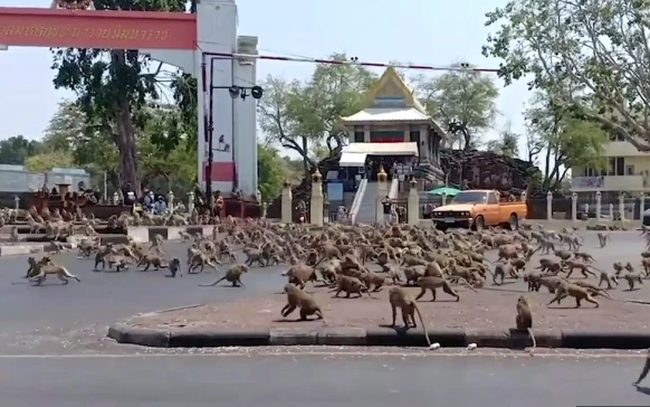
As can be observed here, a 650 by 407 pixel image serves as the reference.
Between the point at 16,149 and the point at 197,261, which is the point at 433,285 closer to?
the point at 197,261

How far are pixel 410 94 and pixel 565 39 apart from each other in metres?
33.5

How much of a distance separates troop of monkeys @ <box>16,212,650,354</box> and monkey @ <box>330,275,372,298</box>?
15 millimetres

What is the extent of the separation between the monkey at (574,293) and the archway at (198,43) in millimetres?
31447

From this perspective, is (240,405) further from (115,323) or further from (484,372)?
(115,323)

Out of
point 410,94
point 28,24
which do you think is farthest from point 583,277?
point 410,94

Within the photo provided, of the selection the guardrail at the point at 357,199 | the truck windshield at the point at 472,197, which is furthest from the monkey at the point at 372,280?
the guardrail at the point at 357,199

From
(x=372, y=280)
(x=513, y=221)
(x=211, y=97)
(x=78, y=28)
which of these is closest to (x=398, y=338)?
(x=372, y=280)

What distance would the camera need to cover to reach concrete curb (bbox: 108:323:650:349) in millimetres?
10281

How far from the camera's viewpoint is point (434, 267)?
14.3 m

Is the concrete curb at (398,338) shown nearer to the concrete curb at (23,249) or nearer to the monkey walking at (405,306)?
the monkey walking at (405,306)

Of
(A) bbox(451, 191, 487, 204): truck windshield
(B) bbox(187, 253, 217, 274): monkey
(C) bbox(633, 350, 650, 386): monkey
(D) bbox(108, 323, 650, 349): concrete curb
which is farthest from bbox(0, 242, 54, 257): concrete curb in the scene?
(C) bbox(633, 350, 650, 386): monkey

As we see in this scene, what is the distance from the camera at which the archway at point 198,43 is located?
43.3m

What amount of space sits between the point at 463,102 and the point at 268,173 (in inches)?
749

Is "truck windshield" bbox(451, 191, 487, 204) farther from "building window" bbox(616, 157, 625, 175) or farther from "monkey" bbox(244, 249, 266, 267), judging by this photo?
"building window" bbox(616, 157, 625, 175)
